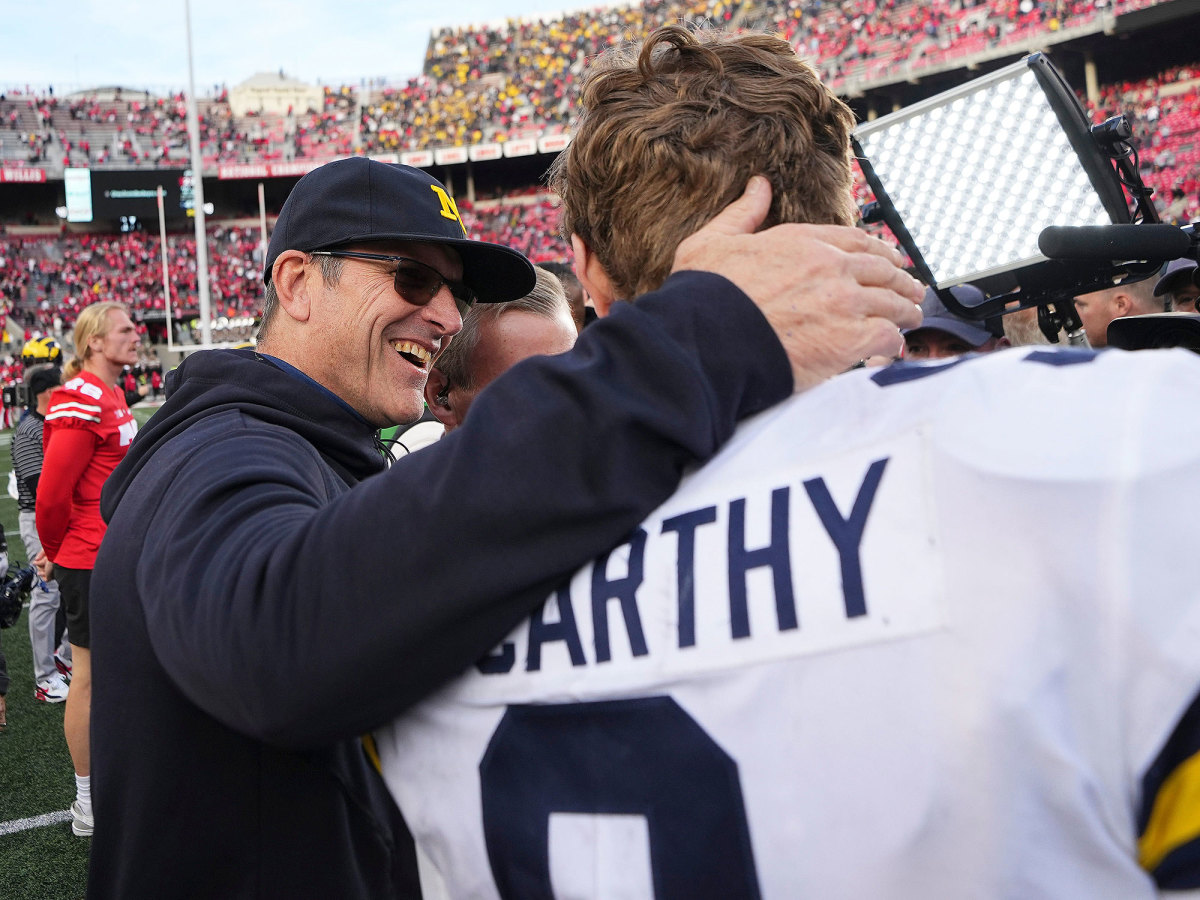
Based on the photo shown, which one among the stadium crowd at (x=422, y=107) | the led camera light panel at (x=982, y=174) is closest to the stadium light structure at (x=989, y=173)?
the led camera light panel at (x=982, y=174)

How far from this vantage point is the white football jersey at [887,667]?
0.64 m

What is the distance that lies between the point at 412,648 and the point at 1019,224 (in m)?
1.12

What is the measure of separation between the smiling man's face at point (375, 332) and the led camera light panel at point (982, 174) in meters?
0.78

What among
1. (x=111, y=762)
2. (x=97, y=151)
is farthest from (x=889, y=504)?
(x=97, y=151)

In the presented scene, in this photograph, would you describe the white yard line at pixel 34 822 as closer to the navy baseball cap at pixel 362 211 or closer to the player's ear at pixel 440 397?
the player's ear at pixel 440 397

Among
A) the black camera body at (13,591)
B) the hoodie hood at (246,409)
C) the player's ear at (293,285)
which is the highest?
the player's ear at (293,285)

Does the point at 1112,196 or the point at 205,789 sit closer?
the point at 205,789

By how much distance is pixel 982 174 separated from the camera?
4.85 ft

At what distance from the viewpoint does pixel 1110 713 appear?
0.64 metres

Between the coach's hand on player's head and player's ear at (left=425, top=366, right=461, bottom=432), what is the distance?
5.31 feet

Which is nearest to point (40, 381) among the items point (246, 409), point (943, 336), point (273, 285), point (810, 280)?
point (273, 285)

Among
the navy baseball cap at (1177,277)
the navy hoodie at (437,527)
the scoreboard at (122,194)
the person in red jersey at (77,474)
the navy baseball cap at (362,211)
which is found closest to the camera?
the navy hoodie at (437,527)

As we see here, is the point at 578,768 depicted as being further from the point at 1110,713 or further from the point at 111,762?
the point at 111,762

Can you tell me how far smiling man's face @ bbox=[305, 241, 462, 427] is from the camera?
1635 millimetres
